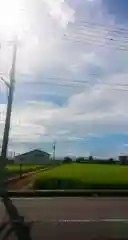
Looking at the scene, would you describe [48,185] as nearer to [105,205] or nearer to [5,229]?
[105,205]

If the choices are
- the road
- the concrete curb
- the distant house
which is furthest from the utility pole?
the distant house

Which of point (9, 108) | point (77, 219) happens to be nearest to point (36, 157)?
point (9, 108)

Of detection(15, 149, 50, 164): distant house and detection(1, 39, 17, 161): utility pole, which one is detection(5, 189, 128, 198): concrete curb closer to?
detection(1, 39, 17, 161): utility pole

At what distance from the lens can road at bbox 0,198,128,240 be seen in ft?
30.8

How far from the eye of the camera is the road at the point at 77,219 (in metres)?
9.38

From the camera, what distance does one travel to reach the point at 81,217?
12.5 m

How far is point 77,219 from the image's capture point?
12.0m

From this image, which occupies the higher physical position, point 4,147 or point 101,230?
point 4,147

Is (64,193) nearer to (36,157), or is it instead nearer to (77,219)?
(77,219)

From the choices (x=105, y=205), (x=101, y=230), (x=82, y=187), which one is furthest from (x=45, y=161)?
(x=101, y=230)

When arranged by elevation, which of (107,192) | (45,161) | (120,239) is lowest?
(120,239)

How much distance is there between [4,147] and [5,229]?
11.5 meters

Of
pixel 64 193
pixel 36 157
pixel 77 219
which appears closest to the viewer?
pixel 77 219

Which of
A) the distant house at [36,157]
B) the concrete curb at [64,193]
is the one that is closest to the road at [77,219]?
the concrete curb at [64,193]
